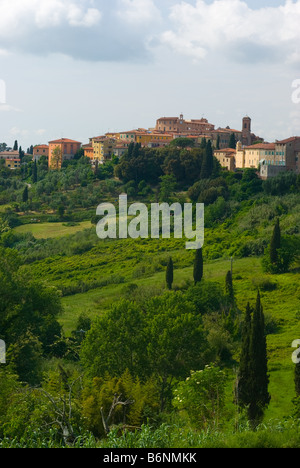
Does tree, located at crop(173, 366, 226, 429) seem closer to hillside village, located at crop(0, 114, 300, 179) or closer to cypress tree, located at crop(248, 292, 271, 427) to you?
cypress tree, located at crop(248, 292, 271, 427)

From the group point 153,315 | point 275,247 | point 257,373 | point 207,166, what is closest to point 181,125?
point 207,166

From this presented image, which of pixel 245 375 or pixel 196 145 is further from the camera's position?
pixel 196 145

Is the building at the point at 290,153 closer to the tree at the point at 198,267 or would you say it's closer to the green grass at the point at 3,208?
the tree at the point at 198,267

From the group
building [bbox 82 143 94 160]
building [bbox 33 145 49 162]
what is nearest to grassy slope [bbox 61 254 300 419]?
building [bbox 82 143 94 160]

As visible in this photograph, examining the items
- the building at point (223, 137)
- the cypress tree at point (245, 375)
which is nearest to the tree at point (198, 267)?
the cypress tree at point (245, 375)

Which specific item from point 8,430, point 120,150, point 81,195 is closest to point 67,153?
point 120,150

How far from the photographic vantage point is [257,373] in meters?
25.0

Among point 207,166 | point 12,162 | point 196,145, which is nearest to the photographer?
point 207,166

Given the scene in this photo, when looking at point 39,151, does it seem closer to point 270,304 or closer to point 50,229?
point 50,229

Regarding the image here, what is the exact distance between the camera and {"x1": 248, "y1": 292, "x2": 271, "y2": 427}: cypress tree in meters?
24.6

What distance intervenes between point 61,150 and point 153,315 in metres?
71.4

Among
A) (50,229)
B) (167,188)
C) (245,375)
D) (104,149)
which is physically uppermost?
Answer: (104,149)
